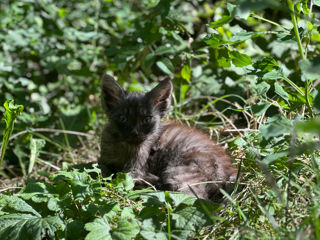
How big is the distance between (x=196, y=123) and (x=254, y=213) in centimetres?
174

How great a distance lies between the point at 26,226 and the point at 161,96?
5.26 feet

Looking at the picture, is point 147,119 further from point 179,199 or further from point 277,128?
point 277,128

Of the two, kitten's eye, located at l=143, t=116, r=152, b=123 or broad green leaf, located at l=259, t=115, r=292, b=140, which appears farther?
kitten's eye, located at l=143, t=116, r=152, b=123

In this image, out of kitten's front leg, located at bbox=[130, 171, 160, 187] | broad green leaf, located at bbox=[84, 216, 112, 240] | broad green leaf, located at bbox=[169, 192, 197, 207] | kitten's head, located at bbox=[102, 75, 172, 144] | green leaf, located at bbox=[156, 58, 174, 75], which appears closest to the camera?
broad green leaf, located at bbox=[84, 216, 112, 240]

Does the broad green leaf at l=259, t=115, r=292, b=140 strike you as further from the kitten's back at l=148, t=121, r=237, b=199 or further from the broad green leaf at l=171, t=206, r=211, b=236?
the kitten's back at l=148, t=121, r=237, b=199

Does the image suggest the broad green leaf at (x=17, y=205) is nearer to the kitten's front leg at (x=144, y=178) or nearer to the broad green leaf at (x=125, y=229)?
the broad green leaf at (x=125, y=229)

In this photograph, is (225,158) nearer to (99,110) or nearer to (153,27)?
(153,27)

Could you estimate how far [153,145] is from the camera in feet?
11.2

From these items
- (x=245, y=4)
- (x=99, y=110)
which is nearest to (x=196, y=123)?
(x=99, y=110)

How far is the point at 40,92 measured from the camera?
4.98 metres

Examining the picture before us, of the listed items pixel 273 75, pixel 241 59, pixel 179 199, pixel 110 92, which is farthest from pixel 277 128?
pixel 110 92

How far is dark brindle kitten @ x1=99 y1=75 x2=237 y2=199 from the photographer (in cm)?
298

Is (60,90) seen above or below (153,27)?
below

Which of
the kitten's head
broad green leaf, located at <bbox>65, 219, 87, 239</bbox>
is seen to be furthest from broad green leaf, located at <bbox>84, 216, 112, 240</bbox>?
the kitten's head
